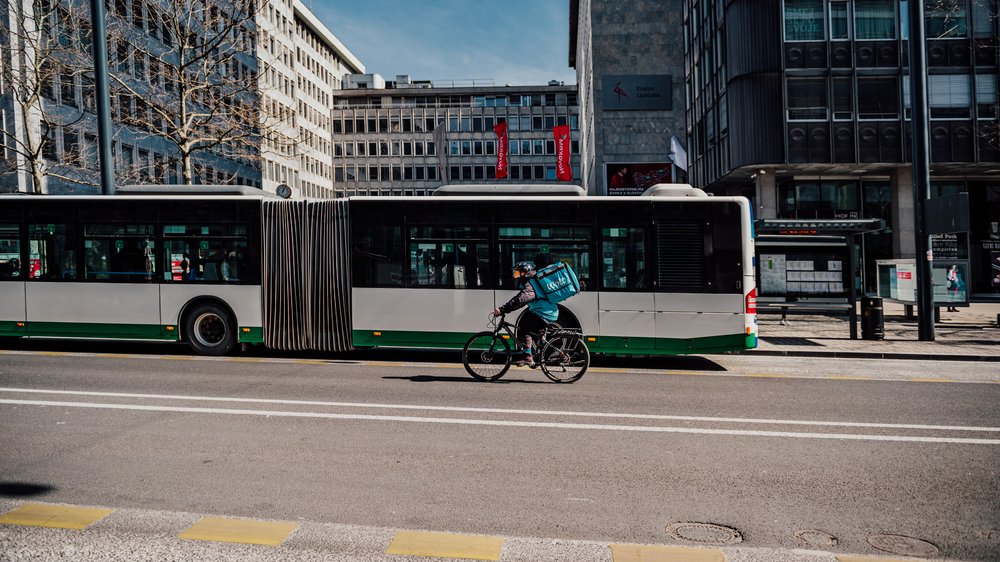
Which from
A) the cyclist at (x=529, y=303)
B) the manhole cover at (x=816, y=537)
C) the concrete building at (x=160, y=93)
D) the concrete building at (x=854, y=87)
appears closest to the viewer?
the manhole cover at (x=816, y=537)

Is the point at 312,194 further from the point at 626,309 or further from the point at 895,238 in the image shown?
the point at 626,309

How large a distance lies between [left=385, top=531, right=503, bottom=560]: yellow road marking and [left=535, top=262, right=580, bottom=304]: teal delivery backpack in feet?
18.8

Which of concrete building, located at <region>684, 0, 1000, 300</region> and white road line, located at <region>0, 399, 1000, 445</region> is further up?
concrete building, located at <region>684, 0, 1000, 300</region>

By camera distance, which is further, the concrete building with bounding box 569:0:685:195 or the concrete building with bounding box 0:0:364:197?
the concrete building with bounding box 569:0:685:195

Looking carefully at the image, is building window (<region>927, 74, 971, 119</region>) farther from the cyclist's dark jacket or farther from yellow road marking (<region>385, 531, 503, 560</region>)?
yellow road marking (<region>385, 531, 503, 560</region>)

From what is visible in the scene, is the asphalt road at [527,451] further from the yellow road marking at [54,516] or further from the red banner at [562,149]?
the red banner at [562,149]

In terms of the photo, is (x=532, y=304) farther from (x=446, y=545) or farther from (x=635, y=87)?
(x=635, y=87)

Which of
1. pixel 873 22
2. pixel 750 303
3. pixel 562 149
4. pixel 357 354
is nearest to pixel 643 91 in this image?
pixel 562 149

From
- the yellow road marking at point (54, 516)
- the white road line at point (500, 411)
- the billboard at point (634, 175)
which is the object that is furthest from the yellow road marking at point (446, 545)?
the billboard at point (634, 175)

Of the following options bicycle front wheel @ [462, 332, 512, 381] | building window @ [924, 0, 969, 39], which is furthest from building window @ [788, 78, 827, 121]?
bicycle front wheel @ [462, 332, 512, 381]

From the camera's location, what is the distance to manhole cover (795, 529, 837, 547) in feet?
14.2

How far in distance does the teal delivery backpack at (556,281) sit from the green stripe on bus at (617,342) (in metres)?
2.45

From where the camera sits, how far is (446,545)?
4281 mm

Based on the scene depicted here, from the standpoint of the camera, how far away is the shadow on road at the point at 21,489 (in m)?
5.12
